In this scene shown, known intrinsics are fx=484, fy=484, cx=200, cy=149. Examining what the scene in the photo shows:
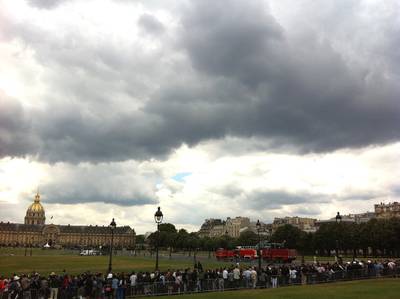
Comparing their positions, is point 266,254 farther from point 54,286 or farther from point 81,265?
point 54,286

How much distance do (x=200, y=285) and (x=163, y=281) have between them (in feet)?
10.1

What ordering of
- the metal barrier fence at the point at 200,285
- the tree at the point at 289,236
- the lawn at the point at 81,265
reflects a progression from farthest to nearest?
the tree at the point at 289,236
the lawn at the point at 81,265
the metal barrier fence at the point at 200,285

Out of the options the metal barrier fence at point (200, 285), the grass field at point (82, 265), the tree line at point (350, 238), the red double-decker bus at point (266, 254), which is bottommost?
the metal barrier fence at point (200, 285)

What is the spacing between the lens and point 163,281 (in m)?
35.2

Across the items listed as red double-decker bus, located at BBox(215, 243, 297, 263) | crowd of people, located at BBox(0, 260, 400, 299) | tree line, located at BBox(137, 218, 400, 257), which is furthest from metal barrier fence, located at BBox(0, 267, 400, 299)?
tree line, located at BBox(137, 218, 400, 257)

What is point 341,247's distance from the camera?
133m

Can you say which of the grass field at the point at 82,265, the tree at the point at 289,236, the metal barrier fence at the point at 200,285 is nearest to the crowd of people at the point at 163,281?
the metal barrier fence at the point at 200,285

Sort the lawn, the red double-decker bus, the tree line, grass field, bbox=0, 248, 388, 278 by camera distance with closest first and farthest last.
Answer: the lawn → grass field, bbox=0, 248, 388, 278 → the red double-decker bus → the tree line

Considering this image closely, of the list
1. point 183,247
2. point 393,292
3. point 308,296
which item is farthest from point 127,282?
point 183,247

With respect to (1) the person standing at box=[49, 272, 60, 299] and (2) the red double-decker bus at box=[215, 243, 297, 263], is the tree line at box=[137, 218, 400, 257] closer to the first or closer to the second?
(2) the red double-decker bus at box=[215, 243, 297, 263]

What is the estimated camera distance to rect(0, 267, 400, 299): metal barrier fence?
30281 mm

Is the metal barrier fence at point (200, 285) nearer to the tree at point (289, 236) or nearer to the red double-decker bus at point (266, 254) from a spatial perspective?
the red double-decker bus at point (266, 254)

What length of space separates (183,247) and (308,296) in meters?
165

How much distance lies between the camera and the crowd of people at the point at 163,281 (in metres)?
30.4
